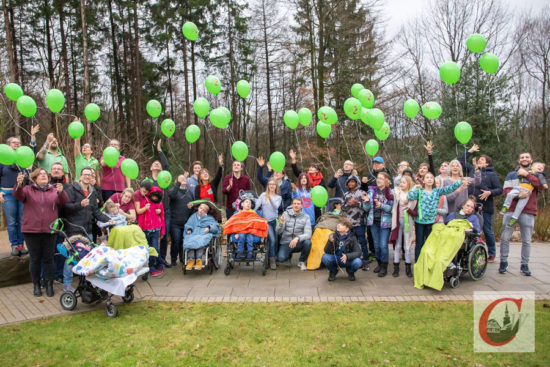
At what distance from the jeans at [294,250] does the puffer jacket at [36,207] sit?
365 centimetres

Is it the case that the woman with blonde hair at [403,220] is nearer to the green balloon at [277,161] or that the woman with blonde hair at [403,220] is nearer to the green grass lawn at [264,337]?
the green grass lawn at [264,337]

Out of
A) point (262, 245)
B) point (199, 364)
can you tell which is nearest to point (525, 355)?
point (199, 364)

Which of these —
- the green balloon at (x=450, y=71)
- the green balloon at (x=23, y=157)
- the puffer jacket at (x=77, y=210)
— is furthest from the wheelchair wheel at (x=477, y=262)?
the green balloon at (x=23, y=157)

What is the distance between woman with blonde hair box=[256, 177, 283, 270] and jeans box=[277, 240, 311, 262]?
0.48 ft

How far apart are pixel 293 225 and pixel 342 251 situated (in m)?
1.15

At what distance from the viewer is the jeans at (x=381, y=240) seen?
19.6 ft

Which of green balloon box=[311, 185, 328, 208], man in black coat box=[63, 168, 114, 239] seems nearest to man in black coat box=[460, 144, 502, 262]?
green balloon box=[311, 185, 328, 208]

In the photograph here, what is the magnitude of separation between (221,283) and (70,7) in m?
18.3

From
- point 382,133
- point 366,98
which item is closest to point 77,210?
point 366,98

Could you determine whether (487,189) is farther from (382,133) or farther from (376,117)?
(376,117)

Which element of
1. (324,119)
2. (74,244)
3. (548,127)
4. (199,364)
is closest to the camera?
(199,364)

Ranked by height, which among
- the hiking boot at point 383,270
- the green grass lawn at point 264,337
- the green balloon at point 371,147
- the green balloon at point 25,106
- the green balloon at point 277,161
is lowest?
the green grass lawn at point 264,337

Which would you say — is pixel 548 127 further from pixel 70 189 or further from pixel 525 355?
pixel 70 189

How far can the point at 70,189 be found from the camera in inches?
207
